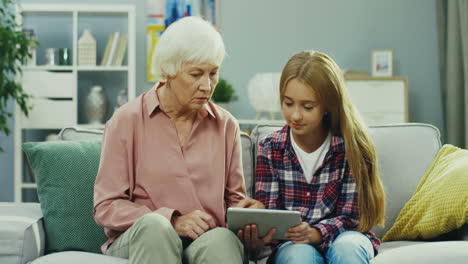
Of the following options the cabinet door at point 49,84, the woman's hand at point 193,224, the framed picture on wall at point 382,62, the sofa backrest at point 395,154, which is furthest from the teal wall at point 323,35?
the woman's hand at point 193,224

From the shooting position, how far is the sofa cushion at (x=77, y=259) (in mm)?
1813

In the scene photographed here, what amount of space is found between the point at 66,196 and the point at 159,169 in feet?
1.17

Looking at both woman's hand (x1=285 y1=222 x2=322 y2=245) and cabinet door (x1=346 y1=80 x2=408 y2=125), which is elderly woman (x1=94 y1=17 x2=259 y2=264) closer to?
woman's hand (x1=285 y1=222 x2=322 y2=245)

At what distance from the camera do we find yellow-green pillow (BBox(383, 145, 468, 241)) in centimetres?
196

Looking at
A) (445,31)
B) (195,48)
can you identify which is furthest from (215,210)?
(445,31)

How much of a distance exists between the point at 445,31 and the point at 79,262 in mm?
3887

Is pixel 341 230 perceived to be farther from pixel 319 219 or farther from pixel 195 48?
pixel 195 48

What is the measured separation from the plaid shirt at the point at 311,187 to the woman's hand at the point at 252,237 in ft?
0.66

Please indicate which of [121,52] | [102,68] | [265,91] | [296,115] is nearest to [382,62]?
[265,91]

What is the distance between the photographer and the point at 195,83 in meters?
1.92

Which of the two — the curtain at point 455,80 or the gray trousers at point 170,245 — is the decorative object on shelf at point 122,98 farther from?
the gray trousers at point 170,245

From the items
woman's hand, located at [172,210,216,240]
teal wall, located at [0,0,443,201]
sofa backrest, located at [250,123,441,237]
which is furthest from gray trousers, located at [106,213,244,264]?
teal wall, located at [0,0,443,201]

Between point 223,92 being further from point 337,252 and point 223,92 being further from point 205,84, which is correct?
point 337,252

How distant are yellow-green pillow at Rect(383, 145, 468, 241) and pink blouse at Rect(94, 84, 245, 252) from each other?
1.89 ft
